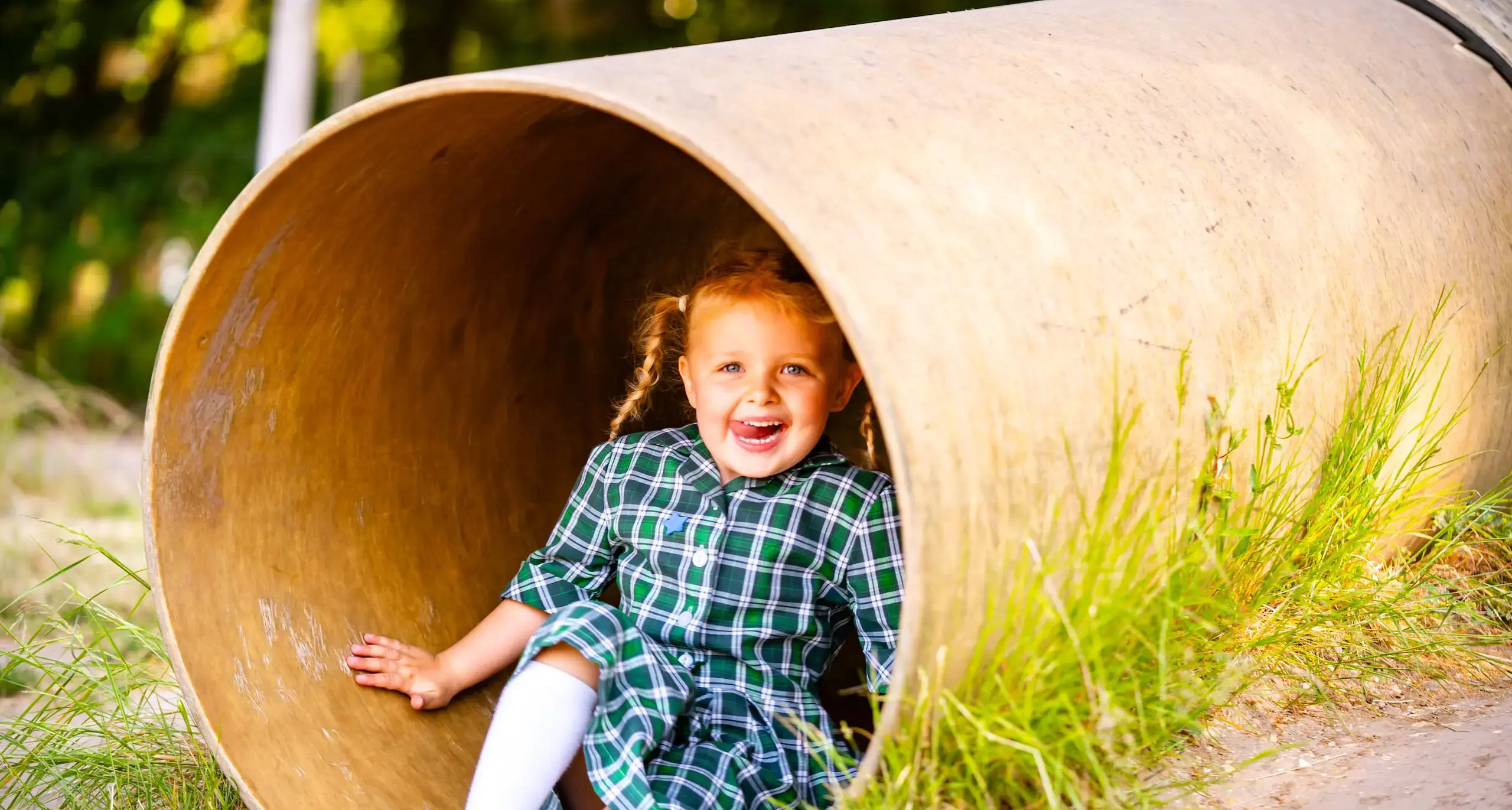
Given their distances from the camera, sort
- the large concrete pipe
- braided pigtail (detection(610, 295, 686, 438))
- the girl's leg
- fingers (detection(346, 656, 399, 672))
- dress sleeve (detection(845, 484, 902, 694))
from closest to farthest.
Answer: the large concrete pipe, dress sleeve (detection(845, 484, 902, 694)), the girl's leg, fingers (detection(346, 656, 399, 672)), braided pigtail (detection(610, 295, 686, 438))

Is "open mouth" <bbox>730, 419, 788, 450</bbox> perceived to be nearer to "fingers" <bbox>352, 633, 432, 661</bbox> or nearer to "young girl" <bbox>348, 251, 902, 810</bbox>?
"young girl" <bbox>348, 251, 902, 810</bbox>

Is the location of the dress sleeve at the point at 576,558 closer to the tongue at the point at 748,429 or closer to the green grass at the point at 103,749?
the tongue at the point at 748,429

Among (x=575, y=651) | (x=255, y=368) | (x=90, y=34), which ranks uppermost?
(x=90, y=34)

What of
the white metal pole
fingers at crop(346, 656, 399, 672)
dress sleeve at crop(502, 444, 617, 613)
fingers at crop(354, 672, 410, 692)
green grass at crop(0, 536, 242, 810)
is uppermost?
the white metal pole

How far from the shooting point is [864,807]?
1683 millimetres

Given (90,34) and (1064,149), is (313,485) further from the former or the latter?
(90,34)

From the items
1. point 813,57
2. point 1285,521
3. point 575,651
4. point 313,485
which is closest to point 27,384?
point 313,485

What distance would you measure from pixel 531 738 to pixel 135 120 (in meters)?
8.66

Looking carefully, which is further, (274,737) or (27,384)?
(27,384)

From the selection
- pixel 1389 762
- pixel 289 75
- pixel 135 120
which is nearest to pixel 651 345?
pixel 1389 762

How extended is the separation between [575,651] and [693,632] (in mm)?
216

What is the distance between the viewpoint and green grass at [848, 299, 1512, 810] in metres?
1.73

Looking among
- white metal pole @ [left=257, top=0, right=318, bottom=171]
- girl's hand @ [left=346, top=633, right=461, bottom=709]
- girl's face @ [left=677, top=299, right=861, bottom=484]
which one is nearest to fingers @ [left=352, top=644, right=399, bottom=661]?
girl's hand @ [left=346, top=633, right=461, bottom=709]

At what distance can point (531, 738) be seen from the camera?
2109 millimetres
